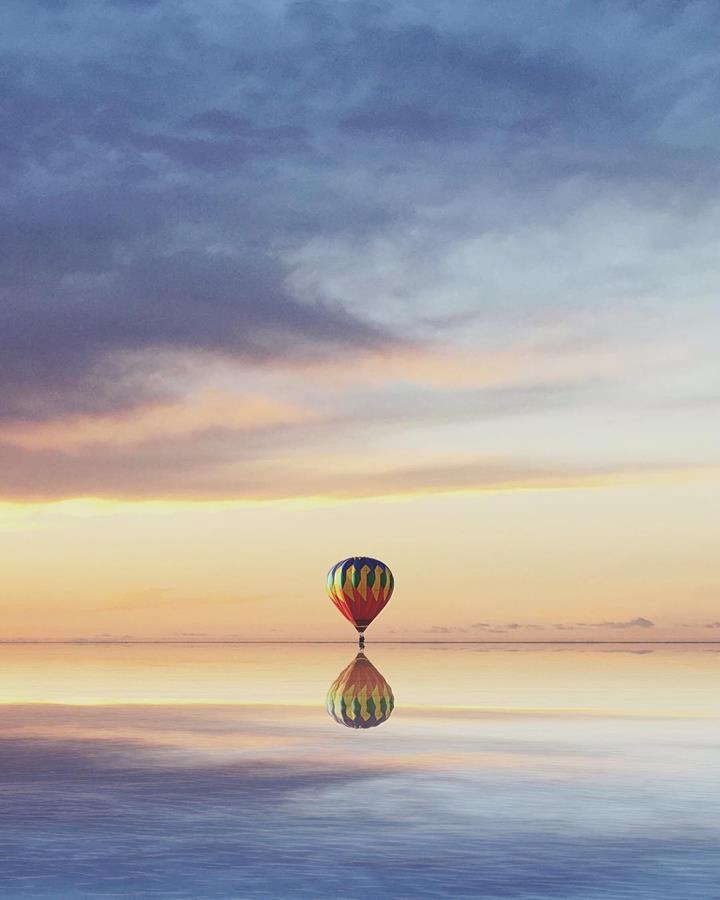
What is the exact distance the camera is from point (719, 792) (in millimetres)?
30359

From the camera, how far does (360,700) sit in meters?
64.9

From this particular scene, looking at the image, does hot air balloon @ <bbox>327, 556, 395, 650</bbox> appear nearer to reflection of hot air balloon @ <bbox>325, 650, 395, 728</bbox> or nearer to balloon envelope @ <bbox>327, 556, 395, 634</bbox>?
balloon envelope @ <bbox>327, 556, 395, 634</bbox>

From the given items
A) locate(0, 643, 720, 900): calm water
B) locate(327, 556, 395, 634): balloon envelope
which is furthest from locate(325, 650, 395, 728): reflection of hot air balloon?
locate(327, 556, 395, 634): balloon envelope

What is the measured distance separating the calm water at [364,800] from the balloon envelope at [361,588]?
42.2 m

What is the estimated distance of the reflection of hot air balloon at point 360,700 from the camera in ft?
173

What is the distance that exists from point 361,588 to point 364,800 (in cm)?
7377

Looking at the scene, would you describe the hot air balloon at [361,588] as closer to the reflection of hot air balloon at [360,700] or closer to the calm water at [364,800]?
the reflection of hot air balloon at [360,700]

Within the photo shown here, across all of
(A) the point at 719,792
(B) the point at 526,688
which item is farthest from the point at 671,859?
(B) the point at 526,688

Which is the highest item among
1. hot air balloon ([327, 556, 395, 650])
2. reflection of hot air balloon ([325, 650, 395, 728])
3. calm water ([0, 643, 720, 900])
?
hot air balloon ([327, 556, 395, 650])

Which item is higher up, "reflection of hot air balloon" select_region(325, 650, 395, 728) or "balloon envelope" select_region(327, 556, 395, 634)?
"balloon envelope" select_region(327, 556, 395, 634)

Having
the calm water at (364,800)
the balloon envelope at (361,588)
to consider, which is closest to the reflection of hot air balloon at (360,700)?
the calm water at (364,800)

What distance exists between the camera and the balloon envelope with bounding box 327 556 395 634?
10312 cm

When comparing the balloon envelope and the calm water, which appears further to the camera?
the balloon envelope

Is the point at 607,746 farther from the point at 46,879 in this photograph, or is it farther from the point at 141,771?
the point at 46,879
